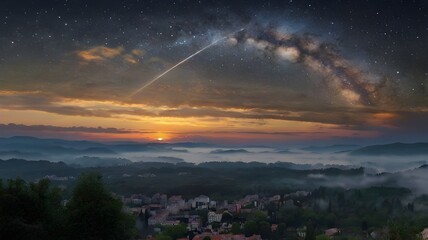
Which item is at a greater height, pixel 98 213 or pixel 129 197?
pixel 98 213

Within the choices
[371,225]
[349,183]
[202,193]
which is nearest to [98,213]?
[371,225]

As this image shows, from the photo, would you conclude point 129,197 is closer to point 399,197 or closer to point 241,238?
point 241,238

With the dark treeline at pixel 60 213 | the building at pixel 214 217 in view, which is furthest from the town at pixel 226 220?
the dark treeline at pixel 60 213

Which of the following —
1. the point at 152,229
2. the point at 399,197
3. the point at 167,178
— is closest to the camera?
the point at 152,229

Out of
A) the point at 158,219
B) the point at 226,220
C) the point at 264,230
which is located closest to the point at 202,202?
the point at 158,219

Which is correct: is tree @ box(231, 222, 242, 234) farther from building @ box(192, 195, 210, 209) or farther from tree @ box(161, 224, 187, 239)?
building @ box(192, 195, 210, 209)

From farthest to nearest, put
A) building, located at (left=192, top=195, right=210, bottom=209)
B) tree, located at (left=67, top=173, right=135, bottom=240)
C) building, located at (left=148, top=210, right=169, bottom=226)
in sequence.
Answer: building, located at (left=192, top=195, right=210, bottom=209) → building, located at (left=148, top=210, right=169, bottom=226) → tree, located at (left=67, top=173, right=135, bottom=240)

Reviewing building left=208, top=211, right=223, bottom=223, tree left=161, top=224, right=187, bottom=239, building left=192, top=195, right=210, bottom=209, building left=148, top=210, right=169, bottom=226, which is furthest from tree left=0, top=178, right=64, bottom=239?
building left=192, top=195, right=210, bottom=209

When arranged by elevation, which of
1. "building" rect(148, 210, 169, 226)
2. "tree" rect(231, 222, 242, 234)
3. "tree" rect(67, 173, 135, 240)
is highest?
"tree" rect(67, 173, 135, 240)

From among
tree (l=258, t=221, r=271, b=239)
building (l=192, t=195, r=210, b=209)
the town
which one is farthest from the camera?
building (l=192, t=195, r=210, b=209)
